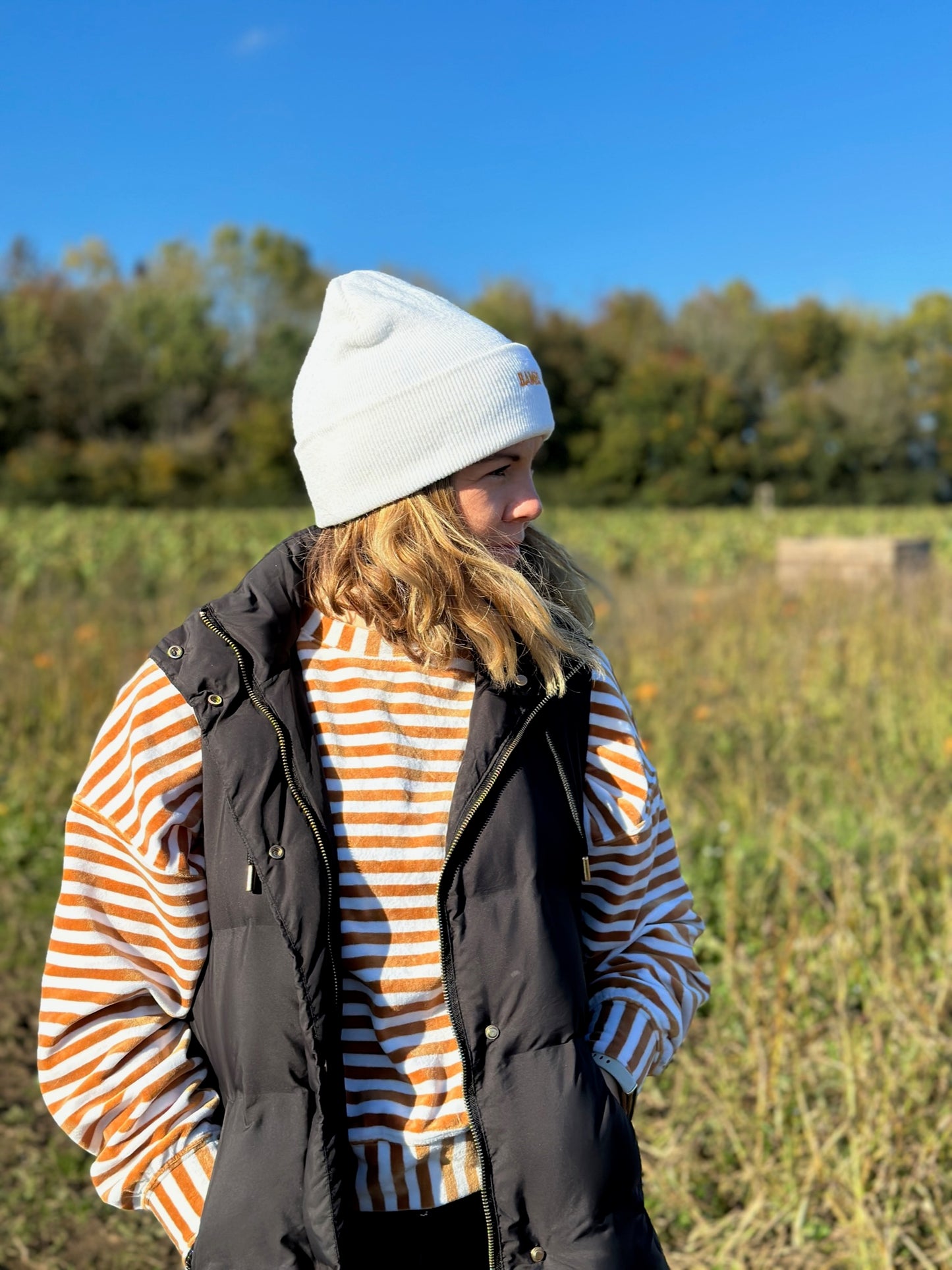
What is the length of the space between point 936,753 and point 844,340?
5071cm

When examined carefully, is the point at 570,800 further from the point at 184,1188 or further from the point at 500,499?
the point at 184,1188

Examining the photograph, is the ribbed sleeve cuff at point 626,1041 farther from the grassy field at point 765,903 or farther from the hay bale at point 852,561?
the hay bale at point 852,561

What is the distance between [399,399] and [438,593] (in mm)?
249

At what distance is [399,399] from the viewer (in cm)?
133

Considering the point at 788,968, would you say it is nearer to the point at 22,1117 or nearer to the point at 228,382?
the point at 22,1117

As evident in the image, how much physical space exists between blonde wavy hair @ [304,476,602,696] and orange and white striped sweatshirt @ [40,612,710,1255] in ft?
0.28

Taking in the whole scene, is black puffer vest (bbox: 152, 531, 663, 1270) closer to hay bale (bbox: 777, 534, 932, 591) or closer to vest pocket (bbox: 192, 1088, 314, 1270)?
vest pocket (bbox: 192, 1088, 314, 1270)

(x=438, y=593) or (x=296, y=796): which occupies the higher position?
(x=438, y=593)

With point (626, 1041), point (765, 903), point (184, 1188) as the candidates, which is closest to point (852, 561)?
point (765, 903)

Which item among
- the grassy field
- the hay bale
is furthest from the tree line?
the grassy field

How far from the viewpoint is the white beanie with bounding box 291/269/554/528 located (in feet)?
4.33

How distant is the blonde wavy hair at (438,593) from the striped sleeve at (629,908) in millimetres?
106

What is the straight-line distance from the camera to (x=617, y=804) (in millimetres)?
1308

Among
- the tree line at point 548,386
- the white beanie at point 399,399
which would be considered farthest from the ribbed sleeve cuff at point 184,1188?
the tree line at point 548,386
